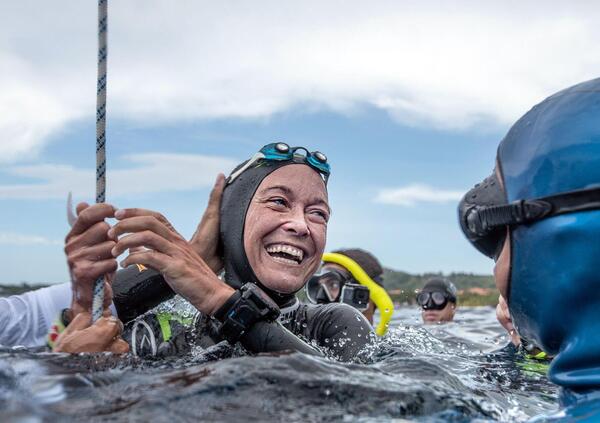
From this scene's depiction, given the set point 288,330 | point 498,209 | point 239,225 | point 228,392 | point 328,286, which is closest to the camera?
point 228,392

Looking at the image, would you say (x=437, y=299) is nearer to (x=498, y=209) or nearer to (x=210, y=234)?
(x=210, y=234)

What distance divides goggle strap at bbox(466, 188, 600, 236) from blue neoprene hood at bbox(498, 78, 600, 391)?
2cm

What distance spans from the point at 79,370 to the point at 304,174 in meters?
1.92

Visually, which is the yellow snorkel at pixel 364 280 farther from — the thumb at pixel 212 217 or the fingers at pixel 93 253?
the fingers at pixel 93 253

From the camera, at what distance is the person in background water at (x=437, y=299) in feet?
34.6

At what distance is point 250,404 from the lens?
2049 mm

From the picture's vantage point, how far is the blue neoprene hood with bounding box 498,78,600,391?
7.12 feet

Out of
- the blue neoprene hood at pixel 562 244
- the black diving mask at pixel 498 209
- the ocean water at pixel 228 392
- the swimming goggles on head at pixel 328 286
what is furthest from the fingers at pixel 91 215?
the swimming goggles on head at pixel 328 286

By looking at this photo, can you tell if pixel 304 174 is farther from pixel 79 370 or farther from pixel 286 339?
pixel 79 370

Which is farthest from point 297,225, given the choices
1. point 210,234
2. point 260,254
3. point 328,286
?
point 328,286

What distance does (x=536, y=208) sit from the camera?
7.43 ft

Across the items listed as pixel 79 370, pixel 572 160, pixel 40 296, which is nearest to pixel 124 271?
pixel 40 296

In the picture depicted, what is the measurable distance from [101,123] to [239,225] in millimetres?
1280

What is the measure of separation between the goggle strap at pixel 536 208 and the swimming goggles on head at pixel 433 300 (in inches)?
323
